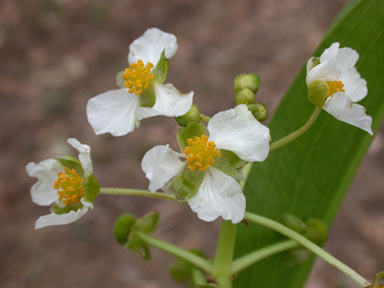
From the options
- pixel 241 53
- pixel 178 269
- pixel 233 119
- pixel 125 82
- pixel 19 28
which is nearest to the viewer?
pixel 233 119

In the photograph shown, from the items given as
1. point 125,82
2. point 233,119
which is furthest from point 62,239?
point 233,119

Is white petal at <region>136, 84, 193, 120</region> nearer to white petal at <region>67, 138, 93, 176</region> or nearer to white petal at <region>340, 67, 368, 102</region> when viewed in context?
white petal at <region>67, 138, 93, 176</region>

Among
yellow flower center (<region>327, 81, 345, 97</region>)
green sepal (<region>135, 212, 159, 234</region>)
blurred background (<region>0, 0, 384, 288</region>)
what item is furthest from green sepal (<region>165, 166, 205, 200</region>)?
blurred background (<region>0, 0, 384, 288</region>)

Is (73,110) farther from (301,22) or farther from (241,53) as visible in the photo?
(301,22)

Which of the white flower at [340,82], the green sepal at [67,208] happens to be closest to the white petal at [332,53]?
the white flower at [340,82]

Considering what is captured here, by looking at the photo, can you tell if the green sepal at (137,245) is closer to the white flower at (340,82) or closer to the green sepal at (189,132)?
the green sepal at (189,132)

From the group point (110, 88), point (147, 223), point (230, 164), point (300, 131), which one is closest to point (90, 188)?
point (147, 223)
